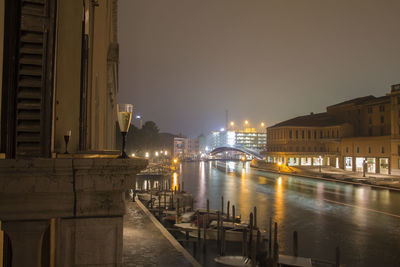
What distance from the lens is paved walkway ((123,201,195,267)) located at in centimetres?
702

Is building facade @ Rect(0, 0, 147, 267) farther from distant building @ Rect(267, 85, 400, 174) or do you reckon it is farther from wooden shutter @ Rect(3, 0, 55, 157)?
distant building @ Rect(267, 85, 400, 174)

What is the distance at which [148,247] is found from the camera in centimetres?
812

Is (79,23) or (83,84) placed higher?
(79,23)

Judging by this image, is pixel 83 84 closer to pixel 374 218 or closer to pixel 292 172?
pixel 374 218

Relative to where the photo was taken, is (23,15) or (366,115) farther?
(366,115)

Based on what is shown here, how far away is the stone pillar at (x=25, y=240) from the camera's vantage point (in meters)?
1.77

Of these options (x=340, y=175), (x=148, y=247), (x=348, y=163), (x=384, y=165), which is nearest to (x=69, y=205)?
(x=148, y=247)

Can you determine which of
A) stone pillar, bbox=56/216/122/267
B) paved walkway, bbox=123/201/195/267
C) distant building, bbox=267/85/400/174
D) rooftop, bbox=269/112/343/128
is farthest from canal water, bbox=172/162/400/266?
rooftop, bbox=269/112/343/128

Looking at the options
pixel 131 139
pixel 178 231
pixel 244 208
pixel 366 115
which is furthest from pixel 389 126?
pixel 131 139

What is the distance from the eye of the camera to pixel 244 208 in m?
22.1

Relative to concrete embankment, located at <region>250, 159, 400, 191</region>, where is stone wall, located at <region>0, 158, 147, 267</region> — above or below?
above

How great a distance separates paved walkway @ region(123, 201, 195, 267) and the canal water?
19.9ft

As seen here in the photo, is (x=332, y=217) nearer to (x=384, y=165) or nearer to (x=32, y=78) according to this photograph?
(x=32, y=78)

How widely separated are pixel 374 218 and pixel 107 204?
69.7 feet
